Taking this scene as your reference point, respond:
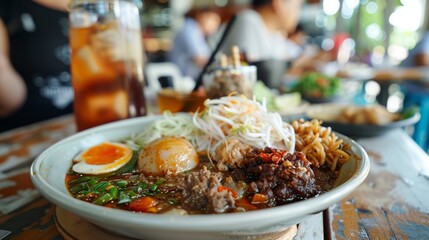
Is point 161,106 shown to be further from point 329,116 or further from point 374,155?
point 374,155

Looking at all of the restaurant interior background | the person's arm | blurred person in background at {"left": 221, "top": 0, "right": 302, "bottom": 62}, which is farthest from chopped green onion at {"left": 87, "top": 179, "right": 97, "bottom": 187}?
the restaurant interior background

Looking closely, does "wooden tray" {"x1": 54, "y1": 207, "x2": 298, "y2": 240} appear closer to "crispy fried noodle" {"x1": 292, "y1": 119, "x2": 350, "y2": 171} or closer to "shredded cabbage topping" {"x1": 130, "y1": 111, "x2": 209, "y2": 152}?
"crispy fried noodle" {"x1": 292, "y1": 119, "x2": 350, "y2": 171}

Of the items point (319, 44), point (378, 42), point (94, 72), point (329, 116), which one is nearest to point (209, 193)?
point (94, 72)

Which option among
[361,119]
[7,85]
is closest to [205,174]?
[361,119]

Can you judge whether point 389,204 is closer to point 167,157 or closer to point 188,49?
point 167,157

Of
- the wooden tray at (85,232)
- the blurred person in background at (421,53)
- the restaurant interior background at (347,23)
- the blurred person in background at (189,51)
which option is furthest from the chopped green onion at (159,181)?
the restaurant interior background at (347,23)

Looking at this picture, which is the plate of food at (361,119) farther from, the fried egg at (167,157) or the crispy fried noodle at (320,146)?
the fried egg at (167,157)
